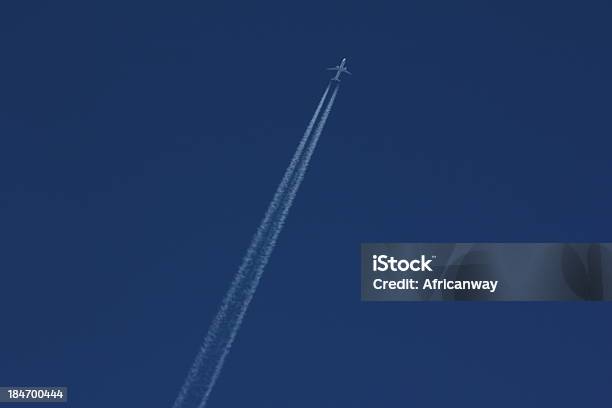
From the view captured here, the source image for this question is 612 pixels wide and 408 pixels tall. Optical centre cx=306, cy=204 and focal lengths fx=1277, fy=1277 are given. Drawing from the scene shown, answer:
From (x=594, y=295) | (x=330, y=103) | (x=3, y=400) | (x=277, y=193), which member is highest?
(x=330, y=103)

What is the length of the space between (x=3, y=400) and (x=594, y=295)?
18.7 feet

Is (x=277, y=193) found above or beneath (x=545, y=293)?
above

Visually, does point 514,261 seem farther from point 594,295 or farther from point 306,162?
point 306,162

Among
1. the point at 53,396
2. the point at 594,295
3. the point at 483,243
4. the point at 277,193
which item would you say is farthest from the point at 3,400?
the point at 594,295

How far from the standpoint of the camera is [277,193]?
40.3 ft

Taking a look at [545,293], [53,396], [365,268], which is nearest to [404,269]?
[365,268]

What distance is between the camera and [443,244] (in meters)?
12.1

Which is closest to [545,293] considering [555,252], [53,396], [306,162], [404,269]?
[555,252]

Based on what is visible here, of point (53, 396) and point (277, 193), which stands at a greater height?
point (277, 193)

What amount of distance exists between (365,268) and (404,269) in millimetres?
370

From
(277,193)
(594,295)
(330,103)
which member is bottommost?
(594,295)

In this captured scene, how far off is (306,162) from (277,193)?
425 mm

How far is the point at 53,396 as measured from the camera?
39.5 feet

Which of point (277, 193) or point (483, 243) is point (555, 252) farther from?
point (277, 193)
